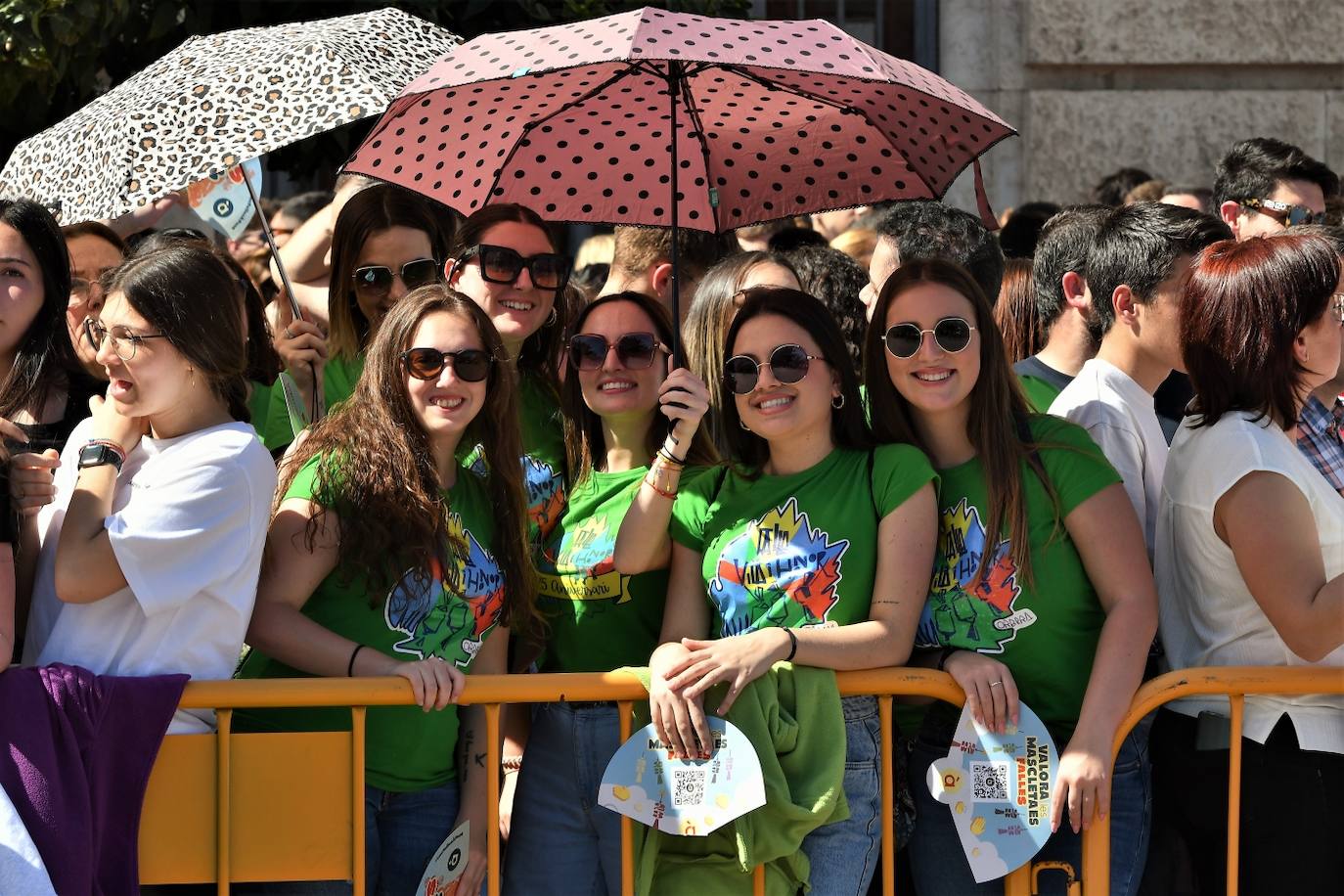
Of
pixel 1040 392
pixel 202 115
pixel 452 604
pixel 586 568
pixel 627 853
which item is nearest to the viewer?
pixel 627 853

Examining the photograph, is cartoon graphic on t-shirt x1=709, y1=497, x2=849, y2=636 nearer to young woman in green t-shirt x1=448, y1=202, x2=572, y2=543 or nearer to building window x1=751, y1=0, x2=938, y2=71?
young woman in green t-shirt x1=448, y1=202, x2=572, y2=543

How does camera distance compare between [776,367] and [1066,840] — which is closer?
[1066,840]

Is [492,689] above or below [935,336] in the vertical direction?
below

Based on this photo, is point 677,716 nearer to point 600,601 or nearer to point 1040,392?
point 600,601

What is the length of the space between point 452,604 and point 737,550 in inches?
24.9

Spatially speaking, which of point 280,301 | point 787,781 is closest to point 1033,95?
point 280,301

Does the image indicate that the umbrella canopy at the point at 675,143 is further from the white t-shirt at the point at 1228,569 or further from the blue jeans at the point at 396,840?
the blue jeans at the point at 396,840

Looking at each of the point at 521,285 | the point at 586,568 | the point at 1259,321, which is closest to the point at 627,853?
the point at 586,568

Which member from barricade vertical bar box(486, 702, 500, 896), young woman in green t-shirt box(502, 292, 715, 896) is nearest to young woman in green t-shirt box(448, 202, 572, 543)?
young woman in green t-shirt box(502, 292, 715, 896)

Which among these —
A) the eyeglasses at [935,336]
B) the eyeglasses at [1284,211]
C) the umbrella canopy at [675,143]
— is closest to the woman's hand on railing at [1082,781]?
the eyeglasses at [935,336]

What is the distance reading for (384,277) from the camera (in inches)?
178

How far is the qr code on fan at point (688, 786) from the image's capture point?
3.39 meters

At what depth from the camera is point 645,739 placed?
3457 mm

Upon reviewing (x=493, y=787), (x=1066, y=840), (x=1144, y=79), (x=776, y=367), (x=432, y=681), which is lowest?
(x=1066, y=840)
